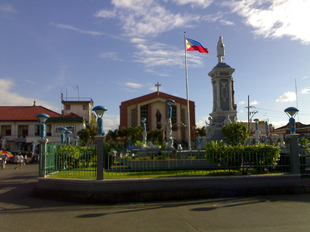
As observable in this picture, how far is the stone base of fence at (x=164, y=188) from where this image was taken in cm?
838

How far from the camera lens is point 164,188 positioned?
853cm

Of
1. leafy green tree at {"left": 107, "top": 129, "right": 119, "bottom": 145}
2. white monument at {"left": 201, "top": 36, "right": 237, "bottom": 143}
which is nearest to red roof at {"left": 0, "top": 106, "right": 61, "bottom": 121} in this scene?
leafy green tree at {"left": 107, "top": 129, "right": 119, "bottom": 145}

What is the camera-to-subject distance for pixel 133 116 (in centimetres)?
5909

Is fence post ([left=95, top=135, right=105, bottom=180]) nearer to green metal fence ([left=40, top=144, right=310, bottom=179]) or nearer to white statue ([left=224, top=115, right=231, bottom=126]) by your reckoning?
green metal fence ([left=40, top=144, right=310, bottom=179])

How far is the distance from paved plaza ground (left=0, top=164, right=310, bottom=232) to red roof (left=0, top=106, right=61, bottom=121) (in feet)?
146

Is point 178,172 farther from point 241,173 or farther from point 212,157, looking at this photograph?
point 241,173

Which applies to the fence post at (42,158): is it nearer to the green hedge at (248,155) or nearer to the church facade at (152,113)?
the green hedge at (248,155)

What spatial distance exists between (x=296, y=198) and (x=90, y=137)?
118 ft

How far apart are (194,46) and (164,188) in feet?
63.7

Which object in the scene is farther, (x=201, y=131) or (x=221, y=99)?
(x=201, y=131)

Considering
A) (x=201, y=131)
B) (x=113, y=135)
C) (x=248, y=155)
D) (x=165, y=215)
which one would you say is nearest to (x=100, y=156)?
(x=165, y=215)

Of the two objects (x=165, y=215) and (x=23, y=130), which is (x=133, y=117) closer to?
(x=23, y=130)

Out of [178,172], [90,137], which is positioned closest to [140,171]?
[178,172]

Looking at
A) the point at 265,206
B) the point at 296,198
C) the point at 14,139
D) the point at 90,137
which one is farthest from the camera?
the point at 14,139
